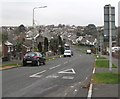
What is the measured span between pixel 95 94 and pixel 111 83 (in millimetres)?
4332

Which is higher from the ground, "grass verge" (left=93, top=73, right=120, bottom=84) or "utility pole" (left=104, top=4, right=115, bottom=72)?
"utility pole" (left=104, top=4, right=115, bottom=72)

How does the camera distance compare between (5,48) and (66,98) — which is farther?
(5,48)

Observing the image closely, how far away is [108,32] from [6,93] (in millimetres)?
13801

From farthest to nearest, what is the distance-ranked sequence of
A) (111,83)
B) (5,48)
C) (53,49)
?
(53,49), (5,48), (111,83)

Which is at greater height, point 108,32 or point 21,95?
point 108,32

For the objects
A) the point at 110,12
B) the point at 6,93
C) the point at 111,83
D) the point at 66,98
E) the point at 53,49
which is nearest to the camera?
the point at 66,98

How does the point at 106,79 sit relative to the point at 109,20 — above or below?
below

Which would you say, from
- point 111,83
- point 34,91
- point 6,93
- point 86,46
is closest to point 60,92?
point 34,91

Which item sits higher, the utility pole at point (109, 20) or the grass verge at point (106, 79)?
the utility pole at point (109, 20)

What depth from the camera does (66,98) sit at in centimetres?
1282

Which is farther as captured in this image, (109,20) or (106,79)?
(109,20)

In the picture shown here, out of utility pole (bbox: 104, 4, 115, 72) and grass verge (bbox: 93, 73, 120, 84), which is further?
utility pole (bbox: 104, 4, 115, 72)

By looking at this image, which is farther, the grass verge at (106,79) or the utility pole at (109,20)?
the utility pole at (109,20)

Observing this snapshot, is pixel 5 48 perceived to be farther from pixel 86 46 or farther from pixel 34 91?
pixel 86 46
